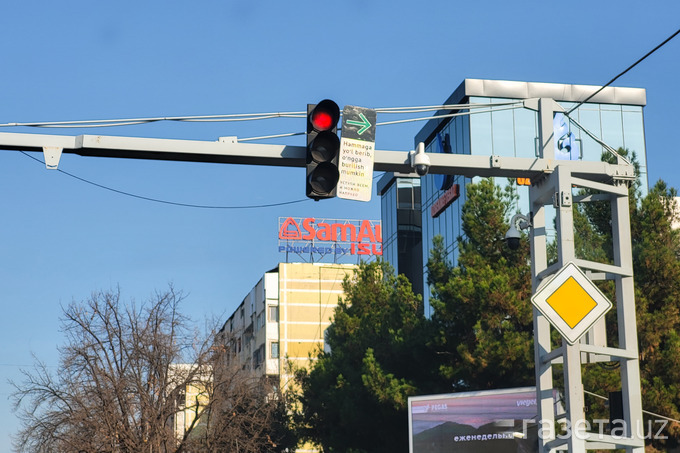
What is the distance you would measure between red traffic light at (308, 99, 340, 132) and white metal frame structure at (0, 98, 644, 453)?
54 centimetres

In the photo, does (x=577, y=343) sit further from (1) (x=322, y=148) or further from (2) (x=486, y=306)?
(2) (x=486, y=306)

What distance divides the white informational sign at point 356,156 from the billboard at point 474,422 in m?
19.4

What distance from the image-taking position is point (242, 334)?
95562 mm

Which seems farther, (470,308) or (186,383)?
(186,383)

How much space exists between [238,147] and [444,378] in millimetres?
24605

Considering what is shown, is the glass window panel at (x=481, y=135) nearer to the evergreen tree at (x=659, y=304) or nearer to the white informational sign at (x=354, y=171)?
the evergreen tree at (x=659, y=304)

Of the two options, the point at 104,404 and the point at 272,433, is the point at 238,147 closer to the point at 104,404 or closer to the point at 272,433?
the point at 104,404

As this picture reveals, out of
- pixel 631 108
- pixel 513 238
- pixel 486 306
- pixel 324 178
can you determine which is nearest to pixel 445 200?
pixel 631 108

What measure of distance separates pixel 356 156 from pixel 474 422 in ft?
72.2

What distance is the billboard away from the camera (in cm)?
3020

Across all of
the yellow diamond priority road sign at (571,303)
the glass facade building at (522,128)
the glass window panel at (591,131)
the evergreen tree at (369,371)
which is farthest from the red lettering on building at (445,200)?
the yellow diamond priority road sign at (571,303)

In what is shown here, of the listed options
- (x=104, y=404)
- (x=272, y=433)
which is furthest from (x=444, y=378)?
(x=272, y=433)

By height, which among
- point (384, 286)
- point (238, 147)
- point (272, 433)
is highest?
point (384, 286)

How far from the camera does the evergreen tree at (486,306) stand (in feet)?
103
